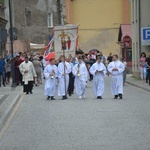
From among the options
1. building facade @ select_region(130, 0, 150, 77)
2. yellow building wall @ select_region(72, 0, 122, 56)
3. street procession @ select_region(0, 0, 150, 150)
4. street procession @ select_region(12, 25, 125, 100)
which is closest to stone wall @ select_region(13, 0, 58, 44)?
yellow building wall @ select_region(72, 0, 122, 56)

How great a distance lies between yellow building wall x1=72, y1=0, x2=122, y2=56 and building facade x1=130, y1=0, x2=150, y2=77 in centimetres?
1792

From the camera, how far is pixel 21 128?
1409 centimetres

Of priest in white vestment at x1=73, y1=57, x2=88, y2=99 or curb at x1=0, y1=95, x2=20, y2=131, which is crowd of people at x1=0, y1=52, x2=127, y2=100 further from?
curb at x1=0, y1=95, x2=20, y2=131

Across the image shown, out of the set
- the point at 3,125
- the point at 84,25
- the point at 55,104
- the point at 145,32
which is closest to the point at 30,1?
the point at 84,25

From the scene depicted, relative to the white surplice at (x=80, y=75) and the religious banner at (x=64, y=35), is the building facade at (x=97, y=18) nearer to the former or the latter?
the religious banner at (x=64, y=35)

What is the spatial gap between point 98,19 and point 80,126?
151 ft

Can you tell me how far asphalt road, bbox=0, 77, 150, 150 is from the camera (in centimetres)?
1135

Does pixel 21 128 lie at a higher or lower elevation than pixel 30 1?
lower

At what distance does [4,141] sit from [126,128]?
3.13 metres

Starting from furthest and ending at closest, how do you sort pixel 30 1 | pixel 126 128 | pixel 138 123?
pixel 30 1 < pixel 138 123 < pixel 126 128

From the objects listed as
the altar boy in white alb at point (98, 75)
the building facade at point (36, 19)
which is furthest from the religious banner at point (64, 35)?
the building facade at point (36, 19)

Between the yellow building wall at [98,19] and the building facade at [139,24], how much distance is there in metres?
17.9

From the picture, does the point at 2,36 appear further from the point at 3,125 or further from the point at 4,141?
the point at 4,141

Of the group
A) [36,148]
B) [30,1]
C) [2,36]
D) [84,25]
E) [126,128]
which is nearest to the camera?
[36,148]
